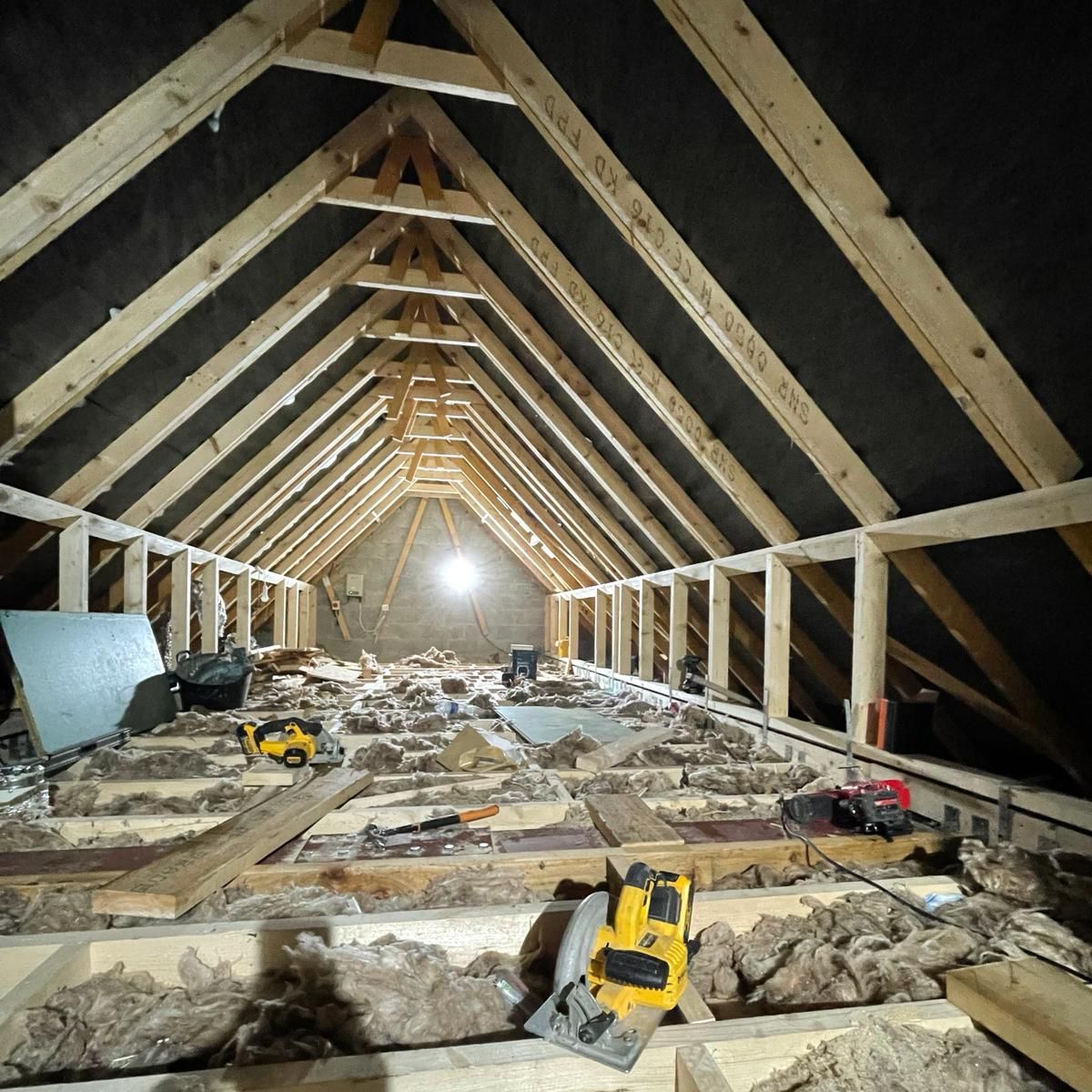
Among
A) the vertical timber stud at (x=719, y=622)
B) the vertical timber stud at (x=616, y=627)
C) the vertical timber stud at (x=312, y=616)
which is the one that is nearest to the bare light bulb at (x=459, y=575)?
the vertical timber stud at (x=312, y=616)

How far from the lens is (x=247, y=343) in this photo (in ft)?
11.3

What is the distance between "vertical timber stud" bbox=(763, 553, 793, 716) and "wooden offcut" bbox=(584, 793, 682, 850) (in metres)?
1.39

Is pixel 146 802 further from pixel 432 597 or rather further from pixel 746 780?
pixel 432 597

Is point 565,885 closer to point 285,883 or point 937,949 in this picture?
point 285,883

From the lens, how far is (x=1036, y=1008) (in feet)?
3.68

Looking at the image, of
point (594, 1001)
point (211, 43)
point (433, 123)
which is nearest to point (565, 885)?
point (594, 1001)

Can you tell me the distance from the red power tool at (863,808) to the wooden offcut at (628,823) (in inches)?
18.3

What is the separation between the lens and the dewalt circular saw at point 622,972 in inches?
42.5

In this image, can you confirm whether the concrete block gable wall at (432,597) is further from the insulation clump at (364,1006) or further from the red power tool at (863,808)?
the insulation clump at (364,1006)

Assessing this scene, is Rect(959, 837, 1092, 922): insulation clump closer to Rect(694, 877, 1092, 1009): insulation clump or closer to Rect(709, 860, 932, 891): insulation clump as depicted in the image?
Rect(694, 877, 1092, 1009): insulation clump

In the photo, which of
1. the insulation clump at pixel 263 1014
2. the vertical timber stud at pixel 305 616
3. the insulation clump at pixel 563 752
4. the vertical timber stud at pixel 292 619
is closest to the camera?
the insulation clump at pixel 263 1014

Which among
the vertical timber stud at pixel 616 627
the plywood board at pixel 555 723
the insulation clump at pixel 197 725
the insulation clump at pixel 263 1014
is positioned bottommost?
the plywood board at pixel 555 723

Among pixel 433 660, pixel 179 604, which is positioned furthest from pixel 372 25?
pixel 433 660

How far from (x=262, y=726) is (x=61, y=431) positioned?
1.66 meters
